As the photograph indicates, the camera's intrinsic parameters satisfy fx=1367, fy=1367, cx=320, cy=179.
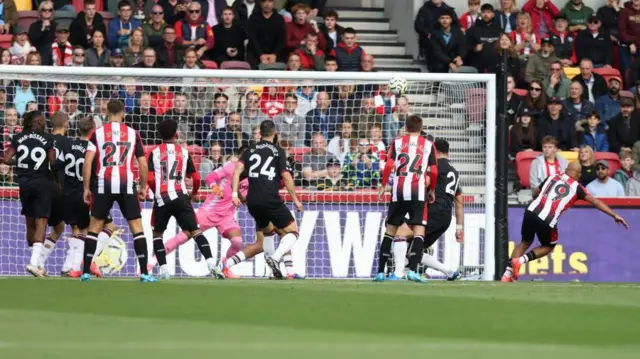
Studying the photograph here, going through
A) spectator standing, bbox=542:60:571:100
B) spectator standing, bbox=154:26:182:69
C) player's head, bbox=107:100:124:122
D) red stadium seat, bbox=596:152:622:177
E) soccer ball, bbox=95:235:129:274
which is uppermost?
spectator standing, bbox=154:26:182:69

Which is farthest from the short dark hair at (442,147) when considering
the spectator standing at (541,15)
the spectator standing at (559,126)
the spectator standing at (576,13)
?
the spectator standing at (576,13)

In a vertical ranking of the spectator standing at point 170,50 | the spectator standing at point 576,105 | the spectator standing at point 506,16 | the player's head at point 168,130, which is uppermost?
the spectator standing at point 506,16

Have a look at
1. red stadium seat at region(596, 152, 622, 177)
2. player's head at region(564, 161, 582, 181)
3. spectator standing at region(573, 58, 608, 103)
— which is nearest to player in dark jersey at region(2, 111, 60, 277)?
player's head at region(564, 161, 582, 181)

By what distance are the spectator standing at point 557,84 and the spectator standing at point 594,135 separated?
81 cm

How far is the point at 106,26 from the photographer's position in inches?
795

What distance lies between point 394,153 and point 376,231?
321 centimetres

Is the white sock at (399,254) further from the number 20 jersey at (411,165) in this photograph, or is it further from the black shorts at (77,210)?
the black shorts at (77,210)

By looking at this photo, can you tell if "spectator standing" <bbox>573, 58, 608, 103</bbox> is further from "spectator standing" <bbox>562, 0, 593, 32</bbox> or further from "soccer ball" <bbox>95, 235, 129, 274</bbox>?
"soccer ball" <bbox>95, 235, 129, 274</bbox>

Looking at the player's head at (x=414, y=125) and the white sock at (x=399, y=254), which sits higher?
the player's head at (x=414, y=125)

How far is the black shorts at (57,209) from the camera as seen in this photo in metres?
15.3

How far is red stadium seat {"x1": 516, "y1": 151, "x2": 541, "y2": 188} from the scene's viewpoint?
19266mm

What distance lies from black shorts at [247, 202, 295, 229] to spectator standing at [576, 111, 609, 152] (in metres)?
6.92

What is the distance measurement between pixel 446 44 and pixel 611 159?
3122 mm

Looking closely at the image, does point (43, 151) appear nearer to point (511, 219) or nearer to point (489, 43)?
point (511, 219)
